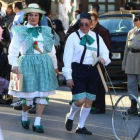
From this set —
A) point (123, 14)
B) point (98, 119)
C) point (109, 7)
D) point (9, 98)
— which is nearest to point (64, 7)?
point (109, 7)

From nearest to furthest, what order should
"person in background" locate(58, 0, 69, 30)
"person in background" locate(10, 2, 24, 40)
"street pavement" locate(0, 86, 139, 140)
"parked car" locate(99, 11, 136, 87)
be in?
"street pavement" locate(0, 86, 139, 140), "person in background" locate(10, 2, 24, 40), "parked car" locate(99, 11, 136, 87), "person in background" locate(58, 0, 69, 30)

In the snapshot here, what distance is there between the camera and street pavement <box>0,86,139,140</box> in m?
9.19

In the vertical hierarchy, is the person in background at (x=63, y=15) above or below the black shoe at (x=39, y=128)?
above

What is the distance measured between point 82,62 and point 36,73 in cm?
77

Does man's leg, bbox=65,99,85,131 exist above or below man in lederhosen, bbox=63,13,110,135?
below

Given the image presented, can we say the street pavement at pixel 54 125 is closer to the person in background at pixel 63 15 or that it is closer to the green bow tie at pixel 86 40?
the green bow tie at pixel 86 40

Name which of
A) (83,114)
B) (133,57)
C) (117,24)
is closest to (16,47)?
(83,114)

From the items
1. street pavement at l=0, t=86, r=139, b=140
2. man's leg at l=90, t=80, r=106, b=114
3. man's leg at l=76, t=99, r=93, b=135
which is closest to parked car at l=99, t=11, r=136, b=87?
street pavement at l=0, t=86, r=139, b=140

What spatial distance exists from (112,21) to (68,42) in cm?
642

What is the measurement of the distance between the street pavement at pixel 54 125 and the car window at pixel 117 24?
110 inches

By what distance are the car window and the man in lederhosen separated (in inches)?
223

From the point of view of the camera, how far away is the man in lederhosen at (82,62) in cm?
900

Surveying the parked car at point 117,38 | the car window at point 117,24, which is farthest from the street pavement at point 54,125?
the car window at point 117,24

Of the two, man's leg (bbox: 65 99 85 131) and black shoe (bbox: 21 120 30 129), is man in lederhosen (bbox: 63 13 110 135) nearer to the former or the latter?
man's leg (bbox: 65 99 85 131)
